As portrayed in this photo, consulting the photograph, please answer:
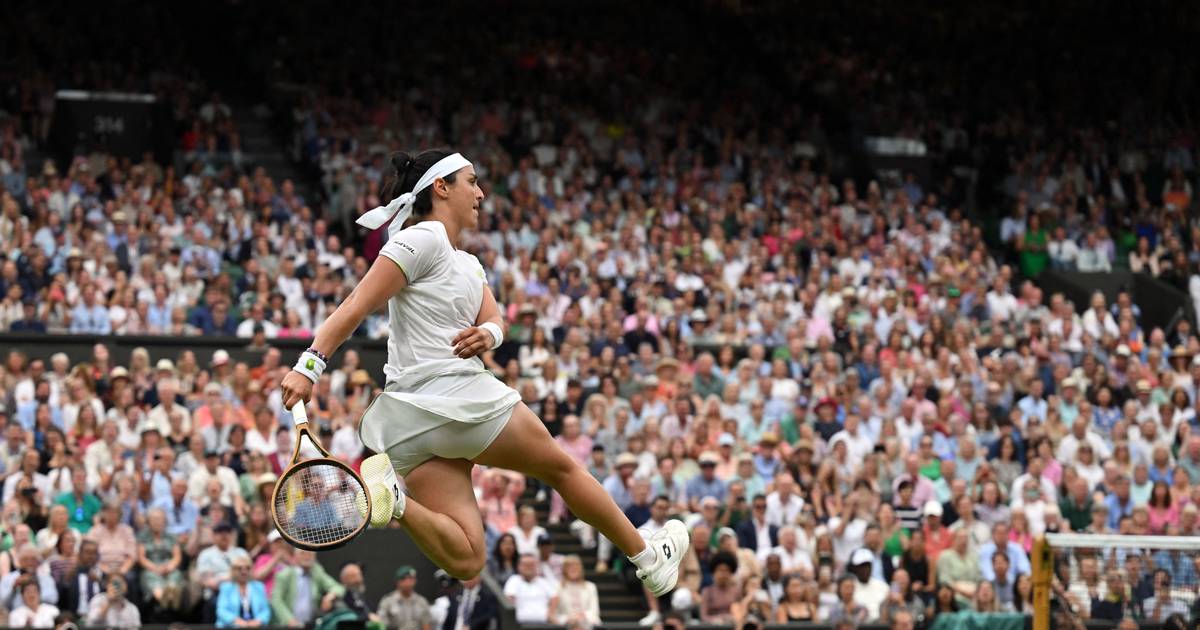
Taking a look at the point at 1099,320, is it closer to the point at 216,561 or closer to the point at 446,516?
A: the point at 216,561

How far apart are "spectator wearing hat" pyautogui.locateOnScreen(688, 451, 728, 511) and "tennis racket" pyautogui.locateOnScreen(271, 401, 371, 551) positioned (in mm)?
10599

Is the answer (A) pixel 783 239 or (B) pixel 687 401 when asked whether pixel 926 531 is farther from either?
(A) pixel 783 239

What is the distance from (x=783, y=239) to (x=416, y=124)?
5300mm

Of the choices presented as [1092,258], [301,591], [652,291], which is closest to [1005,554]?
[652,291]

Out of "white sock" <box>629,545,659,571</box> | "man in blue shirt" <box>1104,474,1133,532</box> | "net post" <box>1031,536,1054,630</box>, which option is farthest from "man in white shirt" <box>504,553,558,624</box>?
"white sock" <box>629,545,659,571</box>

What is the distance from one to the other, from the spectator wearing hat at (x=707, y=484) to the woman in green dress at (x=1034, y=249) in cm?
894

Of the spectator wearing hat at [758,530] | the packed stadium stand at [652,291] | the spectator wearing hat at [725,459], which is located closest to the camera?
the packed stadium stand at [652,291]

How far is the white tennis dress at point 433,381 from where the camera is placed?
24.8ft

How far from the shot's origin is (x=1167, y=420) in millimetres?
20156

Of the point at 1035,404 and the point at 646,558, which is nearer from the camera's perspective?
the point at 646,558

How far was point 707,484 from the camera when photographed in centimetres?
1761

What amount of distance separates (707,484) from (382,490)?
34.3 ft

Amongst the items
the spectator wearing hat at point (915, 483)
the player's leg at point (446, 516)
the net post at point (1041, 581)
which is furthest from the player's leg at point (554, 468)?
the spectator wearing hat at point (915, 483)

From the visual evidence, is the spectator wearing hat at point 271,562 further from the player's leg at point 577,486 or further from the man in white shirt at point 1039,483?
the player's leg at point 577,486
